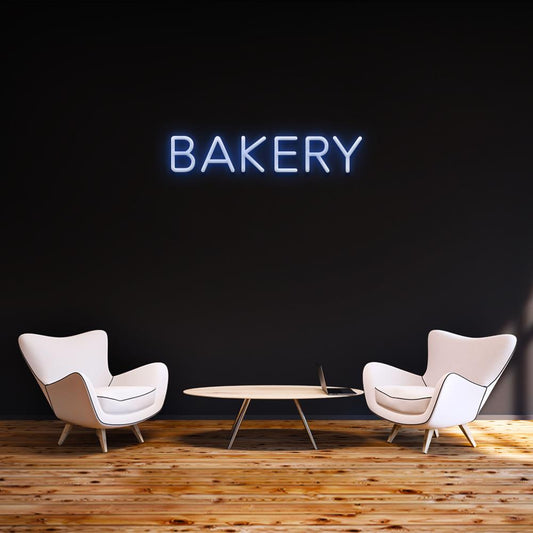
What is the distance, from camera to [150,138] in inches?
255

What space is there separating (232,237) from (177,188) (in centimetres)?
72

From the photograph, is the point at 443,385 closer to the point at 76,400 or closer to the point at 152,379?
the point at 152,379

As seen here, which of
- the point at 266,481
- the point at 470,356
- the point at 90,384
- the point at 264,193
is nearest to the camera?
the point at 266,481

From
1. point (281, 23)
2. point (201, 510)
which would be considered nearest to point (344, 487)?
point (201, 510)

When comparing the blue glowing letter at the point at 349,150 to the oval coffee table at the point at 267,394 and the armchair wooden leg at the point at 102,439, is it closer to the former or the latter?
the oval coffee table at the point at 267,394

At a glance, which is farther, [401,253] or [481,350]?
[401,253]

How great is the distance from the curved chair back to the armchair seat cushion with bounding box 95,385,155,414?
512 mm

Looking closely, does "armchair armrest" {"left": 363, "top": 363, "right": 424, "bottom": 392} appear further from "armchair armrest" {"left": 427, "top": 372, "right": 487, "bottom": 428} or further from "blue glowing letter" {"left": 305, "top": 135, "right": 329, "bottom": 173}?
"blue glowing letter" {"left": 305, "top": 135, "right": 329, "bottom": 173}

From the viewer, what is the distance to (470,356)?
5.35 metres

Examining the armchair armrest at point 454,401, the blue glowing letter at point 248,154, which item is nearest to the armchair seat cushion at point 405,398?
the armchair armrest at point 454,401

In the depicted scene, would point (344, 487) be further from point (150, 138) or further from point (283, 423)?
point (150, 138)

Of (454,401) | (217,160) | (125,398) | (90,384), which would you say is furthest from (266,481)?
(217,160)

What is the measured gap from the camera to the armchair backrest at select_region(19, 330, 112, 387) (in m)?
5.27

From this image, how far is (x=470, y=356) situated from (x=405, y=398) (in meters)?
0.79
